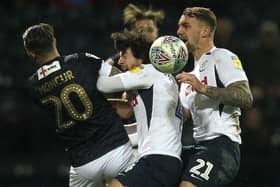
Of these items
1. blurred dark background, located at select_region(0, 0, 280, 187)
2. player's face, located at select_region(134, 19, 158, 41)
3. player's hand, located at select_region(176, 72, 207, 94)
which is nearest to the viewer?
player's hand, located at select_region(176, 72, 207, 94)

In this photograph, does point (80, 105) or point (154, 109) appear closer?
point (154, 109)

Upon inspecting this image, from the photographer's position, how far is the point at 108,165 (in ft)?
16.8

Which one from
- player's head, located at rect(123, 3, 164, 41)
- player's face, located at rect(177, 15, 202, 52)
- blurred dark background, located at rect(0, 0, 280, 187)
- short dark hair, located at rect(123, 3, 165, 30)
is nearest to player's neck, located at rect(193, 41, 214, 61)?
player's face, located at rect(177, 15, 202, 52)

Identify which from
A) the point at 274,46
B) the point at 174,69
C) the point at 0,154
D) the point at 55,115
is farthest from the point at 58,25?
the point at 174,69

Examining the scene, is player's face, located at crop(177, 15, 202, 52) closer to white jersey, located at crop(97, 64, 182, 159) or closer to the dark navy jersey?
white jersey, located at crop(97, 64, 182, 159)

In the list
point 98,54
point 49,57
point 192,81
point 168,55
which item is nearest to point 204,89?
point 192,81

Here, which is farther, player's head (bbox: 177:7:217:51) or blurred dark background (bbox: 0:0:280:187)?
blurred dark background (bbox: 0:0:280:187)

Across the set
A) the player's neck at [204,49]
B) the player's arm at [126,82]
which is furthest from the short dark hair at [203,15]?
the player's arm at [126,82]

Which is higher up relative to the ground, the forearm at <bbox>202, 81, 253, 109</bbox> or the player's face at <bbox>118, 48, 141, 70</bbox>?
the player's face at <bbox>118, 48, 141, 70</bbox>

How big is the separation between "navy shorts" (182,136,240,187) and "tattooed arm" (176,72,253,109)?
1.17ft

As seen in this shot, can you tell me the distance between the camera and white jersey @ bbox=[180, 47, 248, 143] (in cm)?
496

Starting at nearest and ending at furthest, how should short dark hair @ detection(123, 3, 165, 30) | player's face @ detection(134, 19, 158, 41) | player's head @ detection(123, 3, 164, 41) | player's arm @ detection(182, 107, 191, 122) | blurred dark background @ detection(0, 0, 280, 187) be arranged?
1. player's arm @ detection(182, 107, 191, 122)
2. player's face @ detection(134, 19, 158, 41)
3. player's head @ detection(123, 3, 164, 41)
4. short dark hair @ detection(123, 3, 165, 30)
5. blurred dark background @ detection(0, 0, 280, 187)

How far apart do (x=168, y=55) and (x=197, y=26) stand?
0.63 meters

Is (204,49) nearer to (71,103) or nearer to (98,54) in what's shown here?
(71,103)
